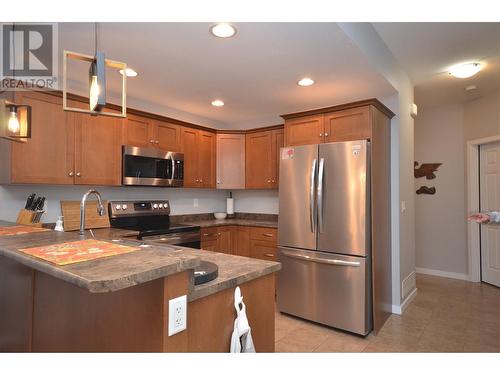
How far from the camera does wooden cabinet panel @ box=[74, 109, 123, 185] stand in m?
2.87

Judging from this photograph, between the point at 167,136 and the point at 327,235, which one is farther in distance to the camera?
the point at 167,136

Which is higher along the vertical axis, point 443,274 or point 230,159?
point 230,159

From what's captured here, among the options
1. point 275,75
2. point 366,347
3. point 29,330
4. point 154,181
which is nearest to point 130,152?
point 154,181

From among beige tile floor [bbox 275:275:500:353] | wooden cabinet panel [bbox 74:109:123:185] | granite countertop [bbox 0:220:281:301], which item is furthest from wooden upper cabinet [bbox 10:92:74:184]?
beige tile floor [bbox 275:275:500:353]

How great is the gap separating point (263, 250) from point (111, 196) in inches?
74.2

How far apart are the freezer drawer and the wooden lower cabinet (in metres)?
0.50

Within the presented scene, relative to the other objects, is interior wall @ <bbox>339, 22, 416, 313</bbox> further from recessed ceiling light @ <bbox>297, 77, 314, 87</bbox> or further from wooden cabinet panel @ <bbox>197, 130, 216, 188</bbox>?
wooden cabinet panel @ <bbox>197, 130, 216, 188</bbox>

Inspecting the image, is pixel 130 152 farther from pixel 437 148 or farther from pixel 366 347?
pixel 437 148

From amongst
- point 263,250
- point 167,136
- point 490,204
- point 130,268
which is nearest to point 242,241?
point 263,250

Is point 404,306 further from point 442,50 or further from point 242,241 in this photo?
point 442,50

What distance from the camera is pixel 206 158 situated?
4191 mm

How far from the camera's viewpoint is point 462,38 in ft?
8.66

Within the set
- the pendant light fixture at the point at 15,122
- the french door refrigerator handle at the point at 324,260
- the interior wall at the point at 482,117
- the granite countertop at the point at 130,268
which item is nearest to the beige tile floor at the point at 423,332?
the french door refrigerator handle at the point at 324,260
